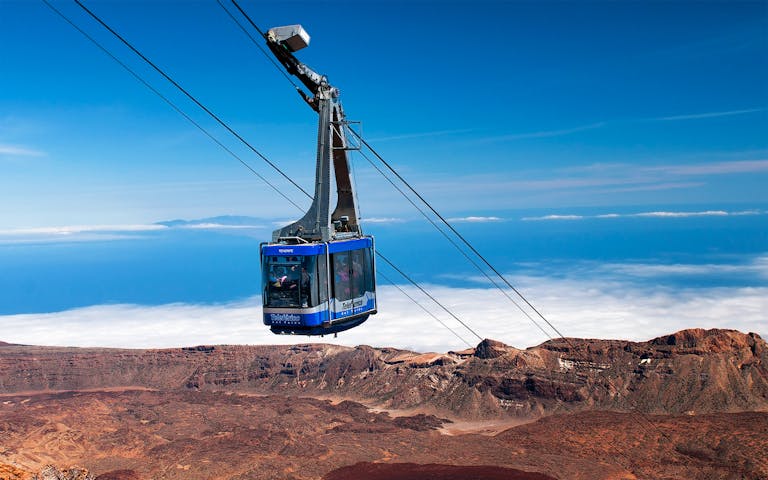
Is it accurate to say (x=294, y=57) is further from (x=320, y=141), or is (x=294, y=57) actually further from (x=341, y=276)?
(x=341, y=276)

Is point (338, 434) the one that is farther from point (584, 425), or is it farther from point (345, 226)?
point (345, 226)

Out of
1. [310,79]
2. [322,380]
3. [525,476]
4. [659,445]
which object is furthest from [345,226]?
[322,380]

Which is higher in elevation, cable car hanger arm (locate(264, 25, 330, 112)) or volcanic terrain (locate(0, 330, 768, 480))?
cable car hanger arm (locate(264, 25, 330, 112))

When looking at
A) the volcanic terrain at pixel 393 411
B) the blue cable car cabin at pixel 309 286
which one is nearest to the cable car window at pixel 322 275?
the blue cable car cabin at pixel 309 286

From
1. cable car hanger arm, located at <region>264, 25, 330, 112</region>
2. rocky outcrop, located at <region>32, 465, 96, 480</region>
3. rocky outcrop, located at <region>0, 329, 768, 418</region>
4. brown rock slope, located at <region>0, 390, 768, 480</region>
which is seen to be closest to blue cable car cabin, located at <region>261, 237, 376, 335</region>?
cable car hanger arm, located at <region>264, 25, 330, 112</region>

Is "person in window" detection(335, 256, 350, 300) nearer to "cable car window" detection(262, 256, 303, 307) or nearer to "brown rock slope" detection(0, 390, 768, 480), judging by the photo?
"cable car window" detection(262, 256, 303, 307)

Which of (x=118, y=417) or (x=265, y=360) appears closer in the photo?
(x=118, y=417)

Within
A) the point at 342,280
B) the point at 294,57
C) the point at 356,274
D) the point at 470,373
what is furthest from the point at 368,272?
the point at 470,373
